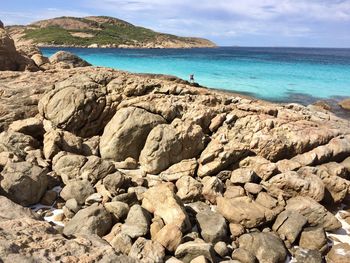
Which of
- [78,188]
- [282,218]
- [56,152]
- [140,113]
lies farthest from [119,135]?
[282,218]

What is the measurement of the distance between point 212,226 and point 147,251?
119 inches

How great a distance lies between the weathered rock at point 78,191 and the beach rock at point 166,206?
7.79ft

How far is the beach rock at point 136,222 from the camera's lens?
40.3 ft

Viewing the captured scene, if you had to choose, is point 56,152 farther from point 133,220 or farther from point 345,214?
point 345,214

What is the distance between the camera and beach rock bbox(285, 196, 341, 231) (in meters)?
14.5

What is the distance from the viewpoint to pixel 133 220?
12836 mm

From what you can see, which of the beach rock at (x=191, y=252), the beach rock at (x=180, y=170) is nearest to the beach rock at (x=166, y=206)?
the beach rock at (x=191, y=252)

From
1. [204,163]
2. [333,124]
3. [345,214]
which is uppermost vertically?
[333,124]

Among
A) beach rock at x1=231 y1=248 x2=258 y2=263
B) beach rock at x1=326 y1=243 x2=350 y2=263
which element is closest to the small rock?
beach rock at x1=231 y1=248 x2=258 y2=263

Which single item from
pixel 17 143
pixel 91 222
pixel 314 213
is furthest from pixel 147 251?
pixel 17 143

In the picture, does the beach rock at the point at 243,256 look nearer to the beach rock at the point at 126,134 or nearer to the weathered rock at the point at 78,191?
the weathered rock at the point at 78,191

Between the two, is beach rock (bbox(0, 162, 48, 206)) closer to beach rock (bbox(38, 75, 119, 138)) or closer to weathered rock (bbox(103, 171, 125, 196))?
weathered rock (bbox(103, 171, 125, 196))

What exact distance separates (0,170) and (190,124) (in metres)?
9.31

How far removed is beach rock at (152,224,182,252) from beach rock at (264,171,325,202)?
235 inches
